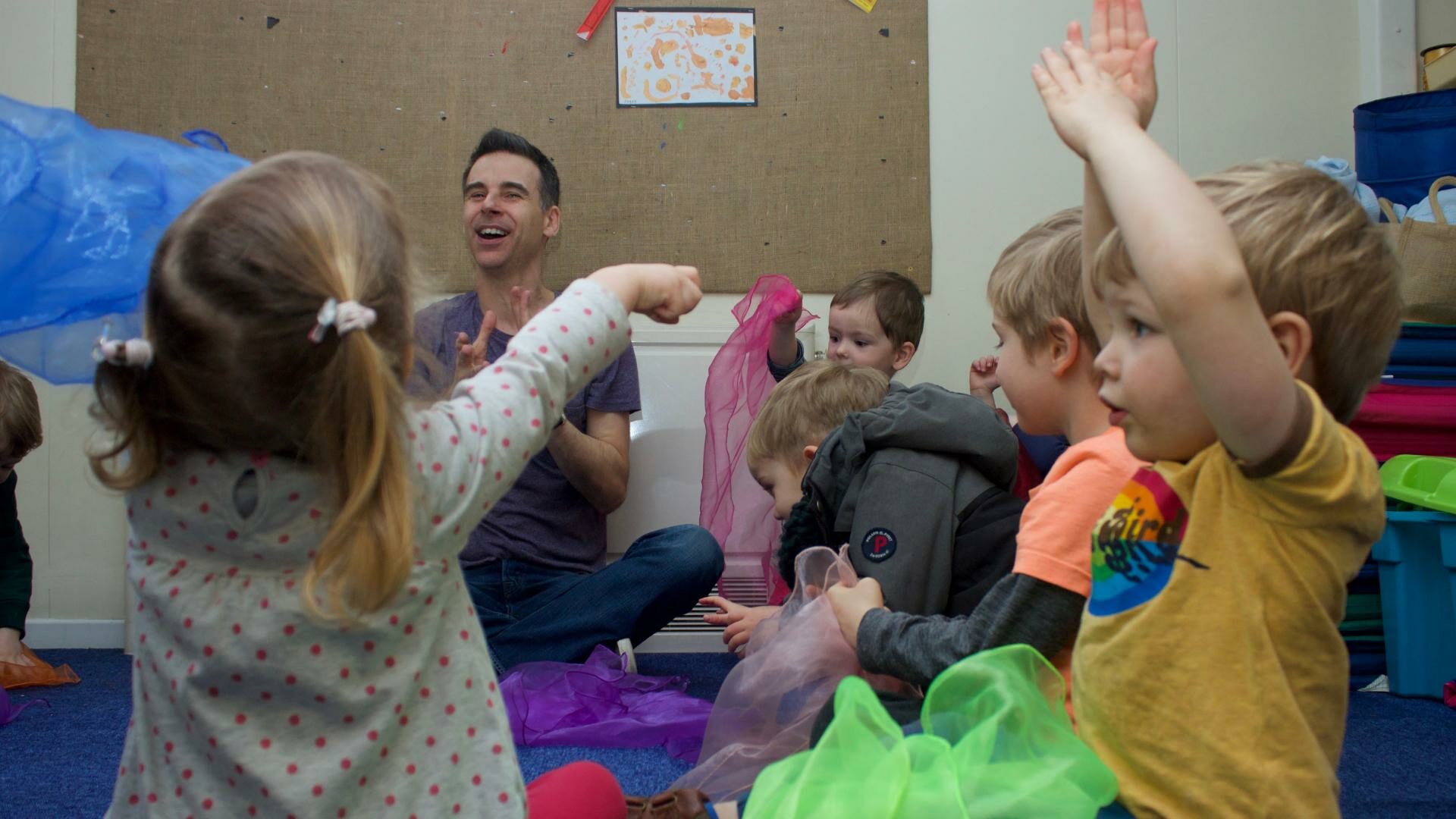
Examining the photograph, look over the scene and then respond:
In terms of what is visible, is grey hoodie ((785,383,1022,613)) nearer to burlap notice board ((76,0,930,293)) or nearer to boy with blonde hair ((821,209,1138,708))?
boy with blonde hair ((821,209,1138,708))

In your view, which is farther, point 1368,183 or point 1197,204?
point 1368,183

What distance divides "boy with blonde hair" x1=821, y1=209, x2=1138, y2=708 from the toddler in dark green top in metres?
1.53

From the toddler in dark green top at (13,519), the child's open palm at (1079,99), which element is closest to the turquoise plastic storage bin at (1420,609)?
the child's open palm at (1079,99)

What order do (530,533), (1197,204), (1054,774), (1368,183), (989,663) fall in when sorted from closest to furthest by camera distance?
(1197,204)
(1054,774)
(989,663)
(530,533)
(1368,183)

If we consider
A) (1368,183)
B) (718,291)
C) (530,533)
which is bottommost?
(530,533)

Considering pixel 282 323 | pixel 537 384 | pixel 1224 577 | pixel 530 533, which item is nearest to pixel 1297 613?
pixel 1224 577

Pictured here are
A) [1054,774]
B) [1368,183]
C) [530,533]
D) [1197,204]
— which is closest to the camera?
[1197,204]

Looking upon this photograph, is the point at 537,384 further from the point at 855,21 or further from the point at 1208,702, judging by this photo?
the point at 855,21

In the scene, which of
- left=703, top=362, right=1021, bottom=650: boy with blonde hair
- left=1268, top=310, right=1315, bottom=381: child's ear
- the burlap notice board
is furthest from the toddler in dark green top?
left=1268, top=310, right=1315, bottom=381: child's ear

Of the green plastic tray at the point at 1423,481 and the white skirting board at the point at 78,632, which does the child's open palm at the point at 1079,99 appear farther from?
the white skirting board at the point at 78,632

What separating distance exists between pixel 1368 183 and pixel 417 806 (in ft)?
7.45

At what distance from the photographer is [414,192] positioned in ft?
7.65

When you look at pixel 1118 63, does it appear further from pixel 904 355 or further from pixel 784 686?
pixel 904 355

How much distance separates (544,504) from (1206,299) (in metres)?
1.55
